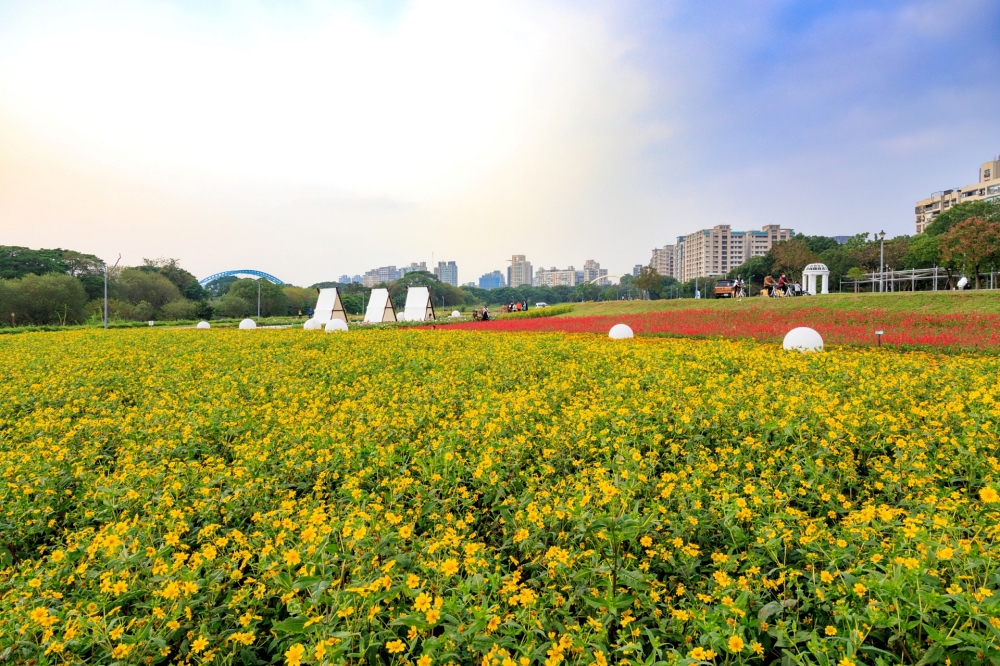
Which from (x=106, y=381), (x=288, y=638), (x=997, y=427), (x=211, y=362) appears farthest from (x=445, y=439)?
(x=211, y=362)

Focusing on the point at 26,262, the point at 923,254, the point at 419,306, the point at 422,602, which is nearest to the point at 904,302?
the point at 422,602

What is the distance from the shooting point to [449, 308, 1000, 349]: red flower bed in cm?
964

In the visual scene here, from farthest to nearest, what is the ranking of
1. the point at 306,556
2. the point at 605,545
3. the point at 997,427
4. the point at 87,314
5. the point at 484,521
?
the point at 87,314 < the point at 997,427 < the point at 484,521 < the point at 605,545 < the point at 306,556

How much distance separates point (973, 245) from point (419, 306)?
34.0 meters

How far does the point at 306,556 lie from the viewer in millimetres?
2129

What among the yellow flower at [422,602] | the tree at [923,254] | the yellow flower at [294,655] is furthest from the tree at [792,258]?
the yellow flower at [294,655]

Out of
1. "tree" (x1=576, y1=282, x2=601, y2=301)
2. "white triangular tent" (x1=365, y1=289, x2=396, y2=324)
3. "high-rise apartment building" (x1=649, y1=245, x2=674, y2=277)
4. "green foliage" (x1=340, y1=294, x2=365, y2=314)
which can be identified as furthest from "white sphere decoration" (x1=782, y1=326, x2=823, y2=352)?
"high-rise apartment building" (x1=649, y1=245, x2=674, y2=277)

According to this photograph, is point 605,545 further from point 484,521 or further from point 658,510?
point 484,521

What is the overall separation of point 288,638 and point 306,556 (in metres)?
0.33

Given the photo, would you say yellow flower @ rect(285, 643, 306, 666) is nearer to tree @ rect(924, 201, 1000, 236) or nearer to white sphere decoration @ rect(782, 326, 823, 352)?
white sphere decoration @ rect(782, 326, 823, 352)

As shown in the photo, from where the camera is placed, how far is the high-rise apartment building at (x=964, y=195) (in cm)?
8019

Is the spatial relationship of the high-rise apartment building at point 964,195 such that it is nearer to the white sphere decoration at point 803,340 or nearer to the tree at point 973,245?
the tree at point 973,245

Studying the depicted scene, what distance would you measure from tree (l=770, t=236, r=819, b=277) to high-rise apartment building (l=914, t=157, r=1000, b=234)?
4769 cm

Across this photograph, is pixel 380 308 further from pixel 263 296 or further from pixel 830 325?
pixel 263 296
